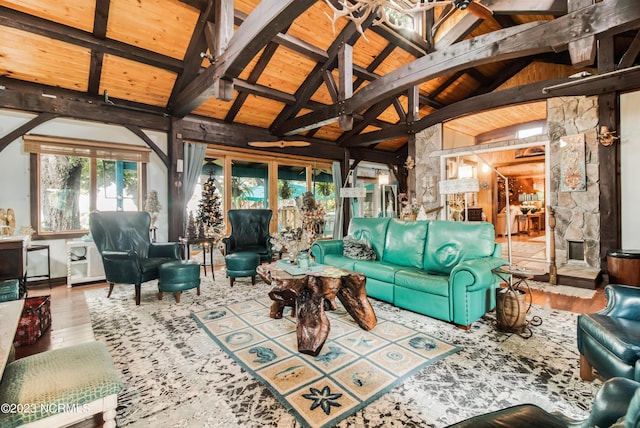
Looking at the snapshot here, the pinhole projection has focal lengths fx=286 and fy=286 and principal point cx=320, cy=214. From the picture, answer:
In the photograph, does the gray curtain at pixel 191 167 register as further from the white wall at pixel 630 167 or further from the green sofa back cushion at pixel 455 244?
the white wall at pixel 630 167

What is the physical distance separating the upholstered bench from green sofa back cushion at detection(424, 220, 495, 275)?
3.14 metres

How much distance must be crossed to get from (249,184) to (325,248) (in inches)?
142

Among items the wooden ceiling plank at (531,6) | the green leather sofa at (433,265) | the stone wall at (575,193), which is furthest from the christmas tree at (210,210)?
the stone wall at (575,193)

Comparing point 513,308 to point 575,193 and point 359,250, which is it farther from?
point 575,193

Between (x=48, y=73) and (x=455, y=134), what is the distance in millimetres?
8327

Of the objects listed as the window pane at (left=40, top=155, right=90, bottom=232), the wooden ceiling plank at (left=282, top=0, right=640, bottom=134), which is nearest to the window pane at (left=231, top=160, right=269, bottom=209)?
the window pane at (left=40, top=155, right=90, bottom=232)

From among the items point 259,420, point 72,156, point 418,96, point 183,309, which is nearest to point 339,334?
point 259,420

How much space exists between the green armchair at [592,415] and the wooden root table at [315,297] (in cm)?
149

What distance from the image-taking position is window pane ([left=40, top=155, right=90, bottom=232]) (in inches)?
182

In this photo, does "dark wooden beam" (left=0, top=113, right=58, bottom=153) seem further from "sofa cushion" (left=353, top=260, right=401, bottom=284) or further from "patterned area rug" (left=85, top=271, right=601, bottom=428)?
"sofa cushion" (left=353, top=260, right=401, bottom=284)

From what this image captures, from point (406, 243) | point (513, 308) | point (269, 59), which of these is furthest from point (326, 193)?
point (513, 308)

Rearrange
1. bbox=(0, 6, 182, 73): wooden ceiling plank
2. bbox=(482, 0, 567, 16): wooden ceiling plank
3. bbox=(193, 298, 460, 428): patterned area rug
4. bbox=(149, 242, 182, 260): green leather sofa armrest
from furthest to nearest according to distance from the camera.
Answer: bbox=(149, 242, 182, 260): green leather sofa armrest → bbox=(0, 6, 182, 73): wooden ceiling plank → bbox=(482, 0, 567, 16): wooden ceiling plank → bbox=(193, 298, 460, 428): patterned area rug

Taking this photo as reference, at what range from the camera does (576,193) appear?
489 centimetres

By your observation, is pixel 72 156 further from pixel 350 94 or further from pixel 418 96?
pixel 418 96
